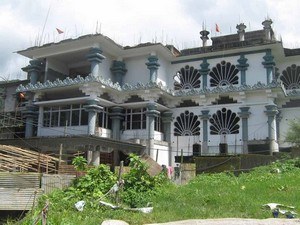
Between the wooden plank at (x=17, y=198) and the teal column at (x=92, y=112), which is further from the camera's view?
the teal column at (x=92, y=112)

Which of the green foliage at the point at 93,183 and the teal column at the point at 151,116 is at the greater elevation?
the teal column at the point at 151,116

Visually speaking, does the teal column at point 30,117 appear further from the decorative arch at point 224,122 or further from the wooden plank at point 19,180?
the wooden plank at point 19,180

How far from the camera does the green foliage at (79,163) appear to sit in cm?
1630

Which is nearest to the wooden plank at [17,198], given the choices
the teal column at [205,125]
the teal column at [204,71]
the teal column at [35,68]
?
the teal column at [205,125]

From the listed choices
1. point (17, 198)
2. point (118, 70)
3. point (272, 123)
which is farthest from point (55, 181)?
point (272, 123)

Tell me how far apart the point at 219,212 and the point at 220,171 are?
34.9 feet

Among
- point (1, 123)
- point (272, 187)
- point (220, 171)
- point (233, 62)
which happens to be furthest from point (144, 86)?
point (272, 187)

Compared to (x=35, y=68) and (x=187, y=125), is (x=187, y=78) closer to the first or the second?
(x=187, y=125)

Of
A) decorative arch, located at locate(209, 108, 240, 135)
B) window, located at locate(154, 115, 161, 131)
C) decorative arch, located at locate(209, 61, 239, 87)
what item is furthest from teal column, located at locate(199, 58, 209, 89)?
window, located at locate(154, 115, 161, 131)

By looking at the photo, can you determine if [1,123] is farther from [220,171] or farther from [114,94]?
[220,171]

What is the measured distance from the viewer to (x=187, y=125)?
32.6m

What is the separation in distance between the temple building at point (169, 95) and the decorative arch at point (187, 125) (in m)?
0.08

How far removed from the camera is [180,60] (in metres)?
34.1

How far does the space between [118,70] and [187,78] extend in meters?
6.04
